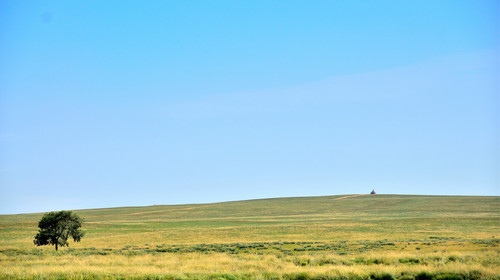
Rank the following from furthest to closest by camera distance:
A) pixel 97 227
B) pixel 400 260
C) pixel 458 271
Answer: pixel 97 227, pixel 400 260, pixel 458 271

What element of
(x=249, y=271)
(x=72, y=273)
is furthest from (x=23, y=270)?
(x=249, y=271)

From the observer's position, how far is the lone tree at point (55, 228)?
134 ft

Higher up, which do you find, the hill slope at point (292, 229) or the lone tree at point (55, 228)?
the lone tree at point (55, 228)

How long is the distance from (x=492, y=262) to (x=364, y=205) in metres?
99.6

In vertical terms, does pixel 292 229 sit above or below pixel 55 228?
below

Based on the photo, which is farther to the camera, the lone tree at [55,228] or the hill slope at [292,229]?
the hill slope at [292,229]

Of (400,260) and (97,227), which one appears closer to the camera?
(400,260)

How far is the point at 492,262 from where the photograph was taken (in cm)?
2131

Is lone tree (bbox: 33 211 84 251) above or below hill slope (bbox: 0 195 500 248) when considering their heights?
above

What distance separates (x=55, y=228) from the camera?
4150 centimetres

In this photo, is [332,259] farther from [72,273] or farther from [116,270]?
[72,273]

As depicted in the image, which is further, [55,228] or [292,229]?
[292,229]

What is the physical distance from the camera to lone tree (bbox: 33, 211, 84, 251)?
4088 cm

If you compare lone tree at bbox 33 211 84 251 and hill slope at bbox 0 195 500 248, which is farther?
hill slope at bbox 0 195 500 248
